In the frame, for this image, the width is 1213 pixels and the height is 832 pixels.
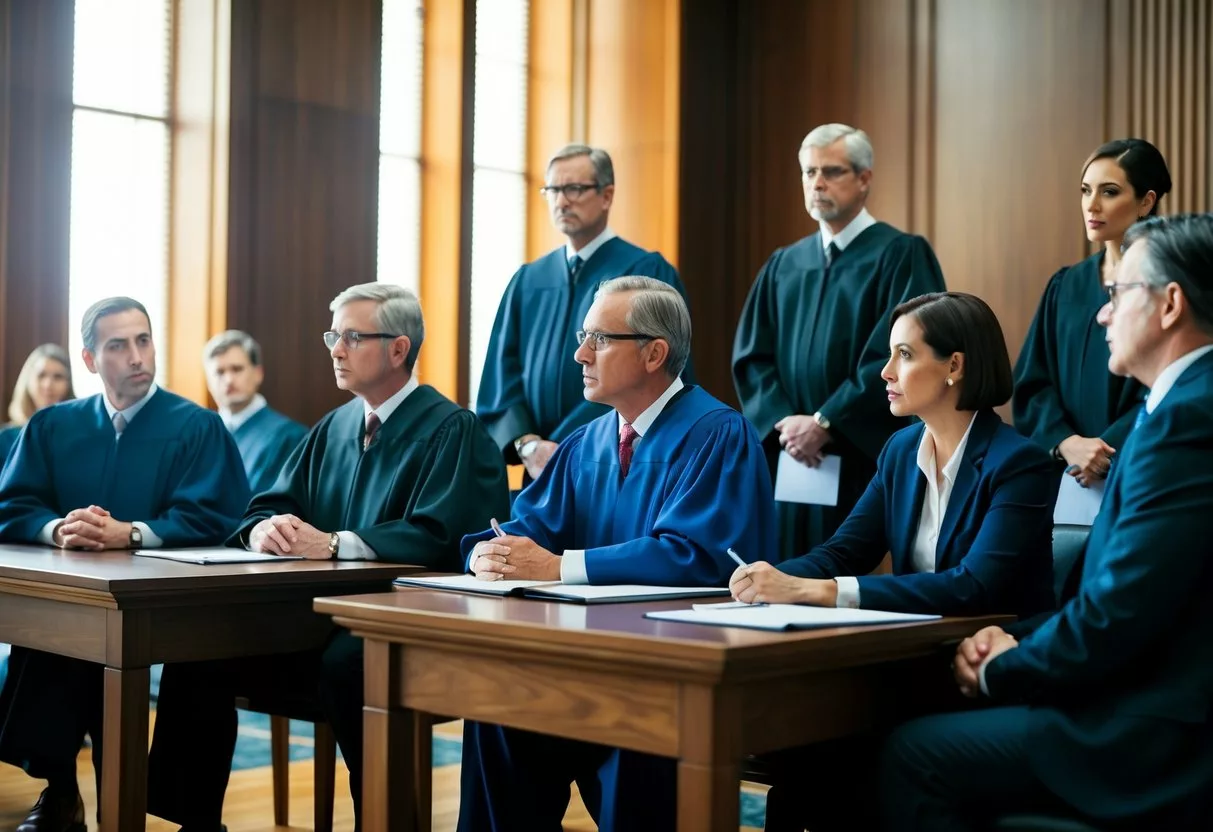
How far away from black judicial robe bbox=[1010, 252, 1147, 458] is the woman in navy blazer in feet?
4.07

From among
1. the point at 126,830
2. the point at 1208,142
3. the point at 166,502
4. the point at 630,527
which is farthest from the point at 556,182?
the point at 1208,142

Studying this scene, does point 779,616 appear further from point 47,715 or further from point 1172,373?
point 47,715

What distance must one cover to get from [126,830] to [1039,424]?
8.87 ft

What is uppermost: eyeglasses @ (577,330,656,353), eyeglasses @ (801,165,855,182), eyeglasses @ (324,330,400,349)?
eyeglasses @ (801,165,855,182)

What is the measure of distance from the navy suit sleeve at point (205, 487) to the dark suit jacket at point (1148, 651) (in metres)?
2.71

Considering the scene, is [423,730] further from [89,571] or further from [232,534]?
[232,534]

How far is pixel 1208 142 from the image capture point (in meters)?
6.54

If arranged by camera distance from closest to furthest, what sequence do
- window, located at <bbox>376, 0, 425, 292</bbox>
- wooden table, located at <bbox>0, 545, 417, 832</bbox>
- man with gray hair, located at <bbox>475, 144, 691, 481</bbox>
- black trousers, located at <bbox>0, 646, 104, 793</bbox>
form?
1. wooden table, located at <bbox>0, 545, 417, 832</bbox>
2. black trousers, located at <bbox>0, 646, 104, 793</bbox>
3. man with gray hair, located at <bbox>475, 144, 691, 481</bbox>
4. window, located at <bbox>376, 0, 425, 292</bbox>

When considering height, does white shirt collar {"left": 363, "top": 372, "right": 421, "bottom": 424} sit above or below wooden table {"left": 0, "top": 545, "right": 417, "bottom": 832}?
above

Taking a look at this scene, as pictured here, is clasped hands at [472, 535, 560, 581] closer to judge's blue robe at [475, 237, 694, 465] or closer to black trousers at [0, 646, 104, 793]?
black trousers at [0, 646, 104, 793]

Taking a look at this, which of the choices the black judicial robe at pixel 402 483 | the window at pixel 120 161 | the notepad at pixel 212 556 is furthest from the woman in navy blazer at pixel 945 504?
the window at pixel 120 161

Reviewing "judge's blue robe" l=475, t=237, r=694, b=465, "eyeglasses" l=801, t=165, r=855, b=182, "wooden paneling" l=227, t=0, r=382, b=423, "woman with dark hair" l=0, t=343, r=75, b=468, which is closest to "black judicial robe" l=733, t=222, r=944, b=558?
"eyeglasses" l=801, t=165, r=855, b=182

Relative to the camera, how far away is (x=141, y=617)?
3258 millimetres

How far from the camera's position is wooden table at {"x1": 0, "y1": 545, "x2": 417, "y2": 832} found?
3.25 metres
